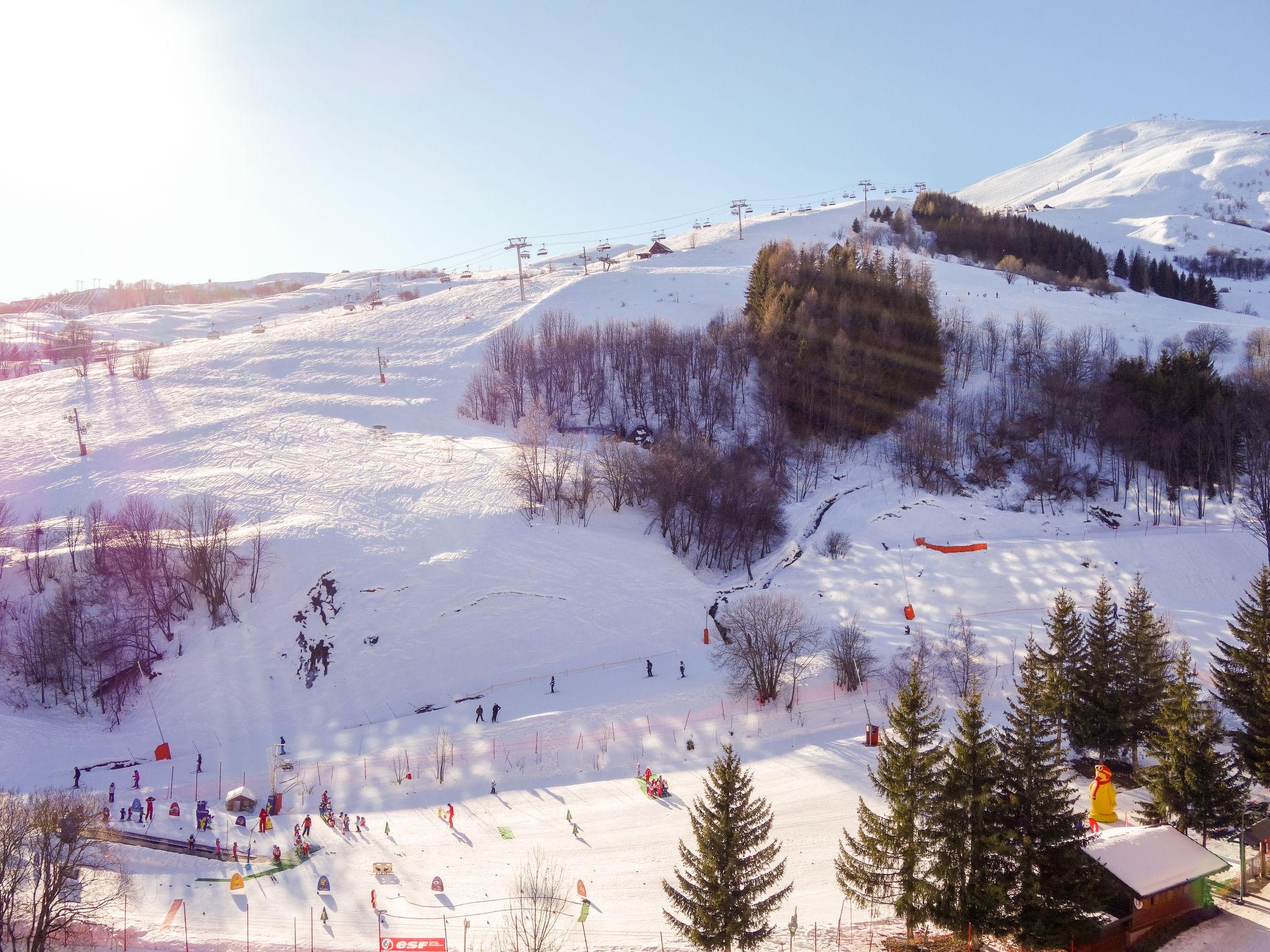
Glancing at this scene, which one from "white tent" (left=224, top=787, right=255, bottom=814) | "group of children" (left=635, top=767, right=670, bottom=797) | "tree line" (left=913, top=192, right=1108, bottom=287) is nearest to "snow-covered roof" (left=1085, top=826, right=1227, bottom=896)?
"group of children" (left=635, top=767, right=670, bottom=797)

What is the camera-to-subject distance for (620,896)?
850 inches

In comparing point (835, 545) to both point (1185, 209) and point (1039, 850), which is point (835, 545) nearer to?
point (1039, 850)

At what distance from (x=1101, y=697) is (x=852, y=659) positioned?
10.0m

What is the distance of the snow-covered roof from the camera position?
1641 centimetres

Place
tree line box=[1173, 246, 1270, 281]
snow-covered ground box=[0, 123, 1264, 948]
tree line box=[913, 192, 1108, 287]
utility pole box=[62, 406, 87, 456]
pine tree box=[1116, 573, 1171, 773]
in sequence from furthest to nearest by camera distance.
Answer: tree line box=[1173, 246, 1270, 281]
tree line box=[913, 192, 1108, 287]
utility pole box=[62, 406, 87, 456]
pine tree box=[1116, 573, 1171, 773]
snow-covered ground box=[0, 123, 1264, 948]

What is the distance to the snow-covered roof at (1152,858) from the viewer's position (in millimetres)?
16406

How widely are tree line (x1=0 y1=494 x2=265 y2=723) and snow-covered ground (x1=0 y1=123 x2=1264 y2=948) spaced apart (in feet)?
4.12

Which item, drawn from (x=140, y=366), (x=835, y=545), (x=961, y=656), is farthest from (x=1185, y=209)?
(x=140, y=366)

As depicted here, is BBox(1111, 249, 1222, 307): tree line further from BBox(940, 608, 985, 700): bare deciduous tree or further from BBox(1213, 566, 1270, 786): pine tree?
BBox(1213, 566, 1270, 786): pine tree

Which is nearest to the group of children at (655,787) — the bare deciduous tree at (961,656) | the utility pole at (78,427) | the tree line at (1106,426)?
the bare deciduous tree at (961,656)

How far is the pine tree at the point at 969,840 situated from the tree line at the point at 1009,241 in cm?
8886

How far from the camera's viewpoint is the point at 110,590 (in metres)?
41.8

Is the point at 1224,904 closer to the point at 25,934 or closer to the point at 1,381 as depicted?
the point at 25,934

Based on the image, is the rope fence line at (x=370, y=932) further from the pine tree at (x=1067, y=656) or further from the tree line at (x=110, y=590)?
the tree line at (x=110, y=590)
